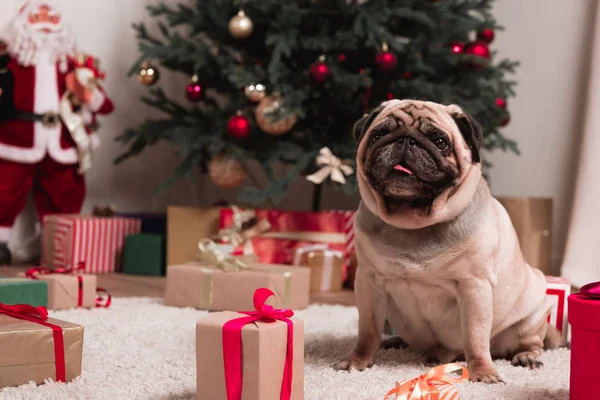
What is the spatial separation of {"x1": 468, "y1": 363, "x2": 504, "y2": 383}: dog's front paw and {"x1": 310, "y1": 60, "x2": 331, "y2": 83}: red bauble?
149cm

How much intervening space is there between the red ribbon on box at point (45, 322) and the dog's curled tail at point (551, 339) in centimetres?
113

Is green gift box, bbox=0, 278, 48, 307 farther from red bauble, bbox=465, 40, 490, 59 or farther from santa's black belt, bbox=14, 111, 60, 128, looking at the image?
red bauble, bbox=465, 40, 490, 59

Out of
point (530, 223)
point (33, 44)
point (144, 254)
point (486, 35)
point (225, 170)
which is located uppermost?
point (486, 35)

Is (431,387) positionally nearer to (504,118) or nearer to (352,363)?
(352,363)

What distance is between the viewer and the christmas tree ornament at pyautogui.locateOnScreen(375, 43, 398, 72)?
2604mm

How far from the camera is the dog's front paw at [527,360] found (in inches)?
59.9

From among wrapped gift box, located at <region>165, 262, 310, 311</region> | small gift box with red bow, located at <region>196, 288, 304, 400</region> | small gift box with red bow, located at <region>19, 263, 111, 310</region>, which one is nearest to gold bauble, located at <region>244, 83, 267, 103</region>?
wrapped gift box, located at <region>165, 262, 310, 311</region>

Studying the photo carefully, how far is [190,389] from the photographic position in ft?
4.22

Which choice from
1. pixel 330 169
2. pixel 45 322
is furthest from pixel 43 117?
pixel 45 322

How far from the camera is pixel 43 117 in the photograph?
3.01 meters

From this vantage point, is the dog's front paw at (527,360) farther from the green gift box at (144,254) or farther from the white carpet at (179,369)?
the green gift box at (144,254)

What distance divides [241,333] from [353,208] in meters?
2.57

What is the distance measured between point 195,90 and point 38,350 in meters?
1.74

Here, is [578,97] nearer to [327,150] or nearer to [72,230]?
[327,150]
